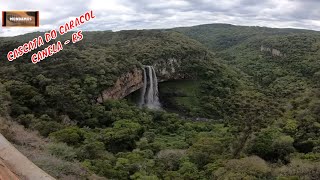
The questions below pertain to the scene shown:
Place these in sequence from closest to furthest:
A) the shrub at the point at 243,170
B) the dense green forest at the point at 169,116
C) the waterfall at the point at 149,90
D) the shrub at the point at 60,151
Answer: the shrub at the point at 60,151 < the shrub at the point at 243,170 < the dense green forest at the point at 169,116 < the waterfall at the point at 149,90

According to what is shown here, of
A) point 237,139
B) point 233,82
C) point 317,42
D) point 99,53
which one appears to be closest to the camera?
point 237,139

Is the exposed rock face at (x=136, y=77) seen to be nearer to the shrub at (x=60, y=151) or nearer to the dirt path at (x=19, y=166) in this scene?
the shrub at (x=60, y=151)

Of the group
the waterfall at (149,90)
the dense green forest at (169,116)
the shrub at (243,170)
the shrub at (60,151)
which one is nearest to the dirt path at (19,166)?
the shrub at (60,151)

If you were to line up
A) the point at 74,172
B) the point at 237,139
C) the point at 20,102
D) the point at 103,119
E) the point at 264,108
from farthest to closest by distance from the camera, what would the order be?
the point at 264,108 < the point at 103,119 < the point at 237,139 < the point at 20,102 < the point at 74,172

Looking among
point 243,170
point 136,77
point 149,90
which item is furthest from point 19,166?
point 149,90

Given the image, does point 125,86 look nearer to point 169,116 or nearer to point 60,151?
point 169,116

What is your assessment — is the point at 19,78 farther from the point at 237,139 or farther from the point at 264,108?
the point at 264,108

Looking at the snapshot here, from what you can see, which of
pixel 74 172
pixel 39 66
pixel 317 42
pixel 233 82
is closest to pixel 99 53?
pixel 39 66
